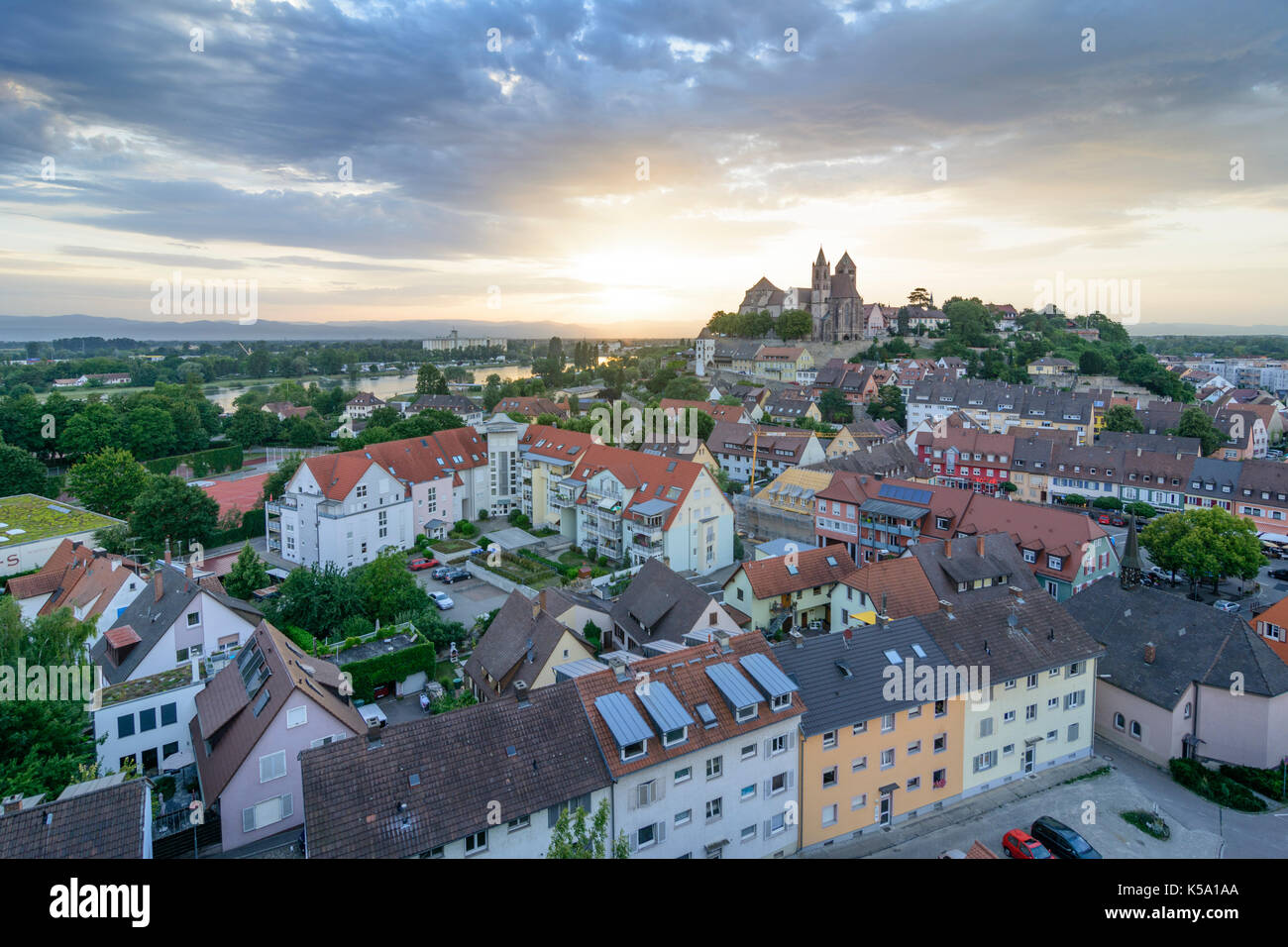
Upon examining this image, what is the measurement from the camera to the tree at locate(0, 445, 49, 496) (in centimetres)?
3638

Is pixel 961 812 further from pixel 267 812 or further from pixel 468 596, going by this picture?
pixel 468 596

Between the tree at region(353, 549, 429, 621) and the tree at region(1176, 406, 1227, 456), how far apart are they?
46603 millimetres

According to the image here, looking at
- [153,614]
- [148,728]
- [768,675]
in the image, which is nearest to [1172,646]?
[768,675]

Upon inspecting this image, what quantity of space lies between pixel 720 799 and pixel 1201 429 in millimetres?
47762

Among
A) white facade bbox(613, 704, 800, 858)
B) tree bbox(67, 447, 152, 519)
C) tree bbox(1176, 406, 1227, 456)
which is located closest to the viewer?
white facade bbox(613, 704, 800, 858)

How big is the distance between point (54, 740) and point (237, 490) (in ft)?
117

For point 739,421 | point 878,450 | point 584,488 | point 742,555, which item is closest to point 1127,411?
point 878,450

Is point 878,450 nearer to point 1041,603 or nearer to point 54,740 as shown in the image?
point 1041,603

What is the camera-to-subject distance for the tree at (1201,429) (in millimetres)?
45438

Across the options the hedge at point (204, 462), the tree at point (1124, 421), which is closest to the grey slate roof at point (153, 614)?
the hedge at point (204, 462)

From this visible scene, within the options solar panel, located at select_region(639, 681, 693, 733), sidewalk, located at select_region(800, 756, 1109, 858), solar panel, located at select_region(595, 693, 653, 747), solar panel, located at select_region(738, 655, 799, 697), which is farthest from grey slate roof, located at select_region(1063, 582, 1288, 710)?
solar panel, located at select_region(595, 693, 653, 747)

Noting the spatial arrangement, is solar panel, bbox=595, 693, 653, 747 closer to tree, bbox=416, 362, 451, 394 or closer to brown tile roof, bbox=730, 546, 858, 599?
brown tile roof, bbox=730, 546, 858, 599

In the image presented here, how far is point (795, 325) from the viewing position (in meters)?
71.9
